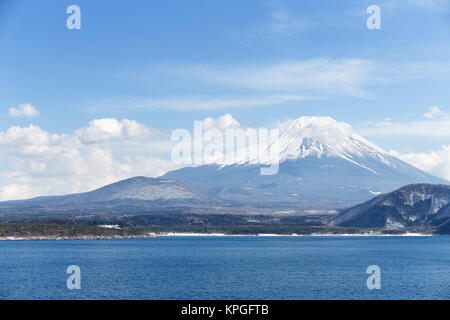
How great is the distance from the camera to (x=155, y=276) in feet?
293

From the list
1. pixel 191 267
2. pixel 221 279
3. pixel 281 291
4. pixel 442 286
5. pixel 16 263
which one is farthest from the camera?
pixel 16 263

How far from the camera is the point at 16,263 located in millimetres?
111625

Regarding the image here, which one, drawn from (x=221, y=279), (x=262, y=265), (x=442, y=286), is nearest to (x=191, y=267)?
(x=262, y=265)
